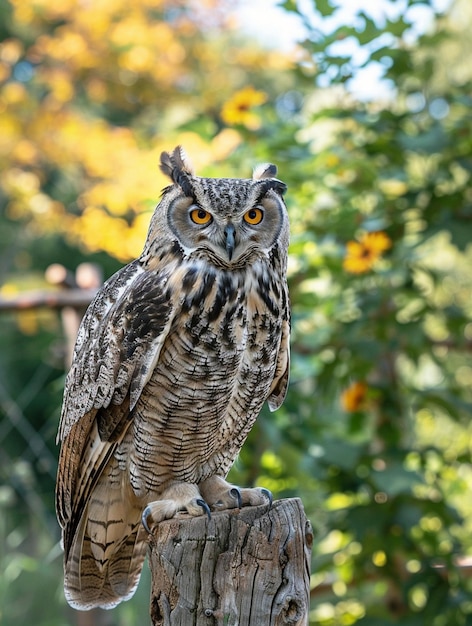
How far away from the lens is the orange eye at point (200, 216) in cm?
188

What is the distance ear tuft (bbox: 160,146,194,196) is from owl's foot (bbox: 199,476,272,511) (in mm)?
710

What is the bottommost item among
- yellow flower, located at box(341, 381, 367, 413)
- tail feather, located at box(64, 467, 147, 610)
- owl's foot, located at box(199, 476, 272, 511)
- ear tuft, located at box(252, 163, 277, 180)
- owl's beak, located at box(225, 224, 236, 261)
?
yellow flower, located at box(341, 381, 367, 413)

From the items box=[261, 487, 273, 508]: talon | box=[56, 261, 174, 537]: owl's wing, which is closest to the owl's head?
box=[56, 261, 174, 537]: owl's wing

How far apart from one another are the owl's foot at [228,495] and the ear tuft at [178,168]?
2.33 feet

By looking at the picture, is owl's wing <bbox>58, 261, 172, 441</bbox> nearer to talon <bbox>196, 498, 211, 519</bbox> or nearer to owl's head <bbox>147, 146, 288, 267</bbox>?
owl's head <bbox>147, 146, 288, 267</bbox>

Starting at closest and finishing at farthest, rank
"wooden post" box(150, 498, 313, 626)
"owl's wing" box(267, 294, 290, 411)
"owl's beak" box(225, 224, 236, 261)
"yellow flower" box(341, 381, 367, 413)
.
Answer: "wooden post" box(150, 498, 313, 626) → "owl's beak" box(225, 224, 236, 261) → "owl's wing" box(267, 294, 290, 411) → "yellow flower" box(341, 381, 367, 413)

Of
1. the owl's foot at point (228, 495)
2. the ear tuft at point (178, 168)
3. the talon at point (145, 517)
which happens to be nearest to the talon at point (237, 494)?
the owl's foot at point (228, 495)

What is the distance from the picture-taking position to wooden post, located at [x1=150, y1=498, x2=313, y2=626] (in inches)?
61.8

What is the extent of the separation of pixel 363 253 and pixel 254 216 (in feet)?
3.39

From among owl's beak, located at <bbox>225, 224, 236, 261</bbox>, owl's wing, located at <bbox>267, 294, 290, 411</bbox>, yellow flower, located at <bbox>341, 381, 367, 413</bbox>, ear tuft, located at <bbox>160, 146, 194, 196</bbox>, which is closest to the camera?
owl's beak, located at <bbox>225, 224, 236, 261</bbox>

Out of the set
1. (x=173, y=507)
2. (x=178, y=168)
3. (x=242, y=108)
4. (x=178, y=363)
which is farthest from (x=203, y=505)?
(x=242, y=108)

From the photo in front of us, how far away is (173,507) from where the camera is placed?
2006 millimetres

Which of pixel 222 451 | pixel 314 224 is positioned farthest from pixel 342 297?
pixel 222 451

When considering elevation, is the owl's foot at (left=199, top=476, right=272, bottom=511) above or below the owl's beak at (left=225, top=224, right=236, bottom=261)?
below
